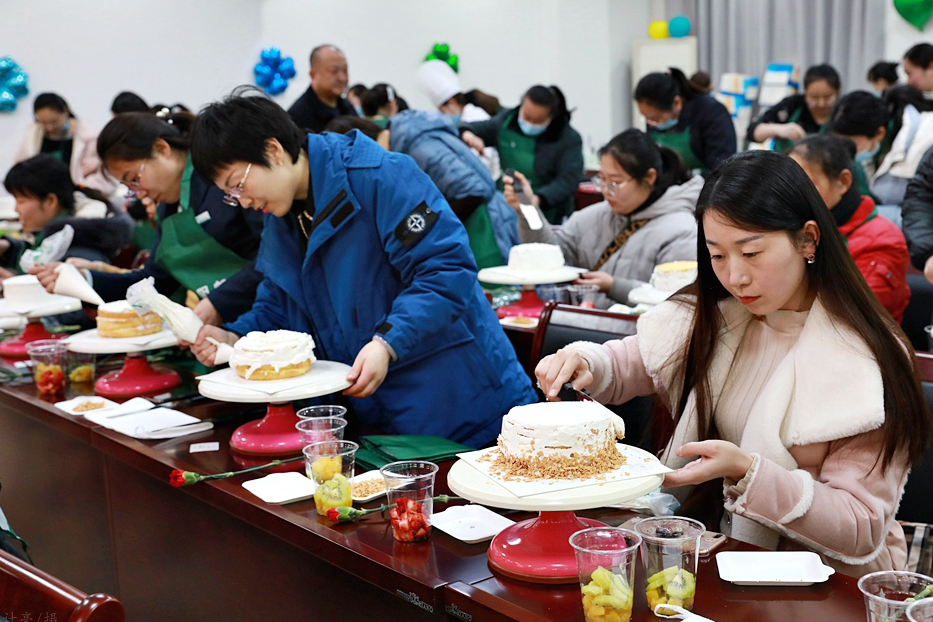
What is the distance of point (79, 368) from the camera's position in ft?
9.04

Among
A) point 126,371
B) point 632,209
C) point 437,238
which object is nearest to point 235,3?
point 632,209

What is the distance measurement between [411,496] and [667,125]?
4.51 metres

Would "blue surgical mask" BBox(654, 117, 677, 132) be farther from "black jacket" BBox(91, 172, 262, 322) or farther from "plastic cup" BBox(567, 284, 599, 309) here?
"black jacket" BBox(91, 172, 262, 322)

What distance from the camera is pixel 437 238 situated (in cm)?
210

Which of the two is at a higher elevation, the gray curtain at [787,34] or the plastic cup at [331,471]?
the gray curtain at [787,34]

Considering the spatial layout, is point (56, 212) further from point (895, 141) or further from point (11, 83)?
point (895, 141)

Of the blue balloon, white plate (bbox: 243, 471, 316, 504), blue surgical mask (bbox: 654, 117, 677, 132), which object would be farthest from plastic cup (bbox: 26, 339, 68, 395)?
the blue balloon

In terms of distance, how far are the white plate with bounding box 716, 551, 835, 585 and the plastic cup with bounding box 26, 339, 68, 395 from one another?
1919 mm

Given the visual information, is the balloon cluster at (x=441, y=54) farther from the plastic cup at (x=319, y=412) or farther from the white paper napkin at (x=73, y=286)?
the plastic cup at (x=319, y=412)

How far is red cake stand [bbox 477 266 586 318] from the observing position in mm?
3340

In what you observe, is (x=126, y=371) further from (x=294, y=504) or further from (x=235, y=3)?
(x=235, y=3)

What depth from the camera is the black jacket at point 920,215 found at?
315 cm

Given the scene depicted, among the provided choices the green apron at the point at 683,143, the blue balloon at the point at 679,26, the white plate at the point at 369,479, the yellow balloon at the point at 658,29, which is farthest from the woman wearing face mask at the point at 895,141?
the yellow balloon at the point at 658,29

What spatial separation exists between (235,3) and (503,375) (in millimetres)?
6652
